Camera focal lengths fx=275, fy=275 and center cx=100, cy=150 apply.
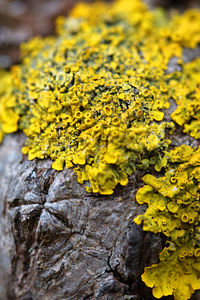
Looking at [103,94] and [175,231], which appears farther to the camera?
[103,94]

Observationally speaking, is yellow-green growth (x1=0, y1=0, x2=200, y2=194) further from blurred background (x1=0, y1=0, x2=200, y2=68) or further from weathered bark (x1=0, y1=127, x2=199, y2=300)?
blurred background (x1=0, y1=0, x2=200, y2=68)

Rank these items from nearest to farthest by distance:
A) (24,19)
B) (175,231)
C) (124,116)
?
1. (175,231)
2. (124,116)
3. (24,19)

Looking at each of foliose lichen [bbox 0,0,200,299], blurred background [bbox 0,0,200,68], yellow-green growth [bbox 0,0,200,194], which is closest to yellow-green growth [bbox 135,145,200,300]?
foliose lichen [bbox 0,0,200,299]

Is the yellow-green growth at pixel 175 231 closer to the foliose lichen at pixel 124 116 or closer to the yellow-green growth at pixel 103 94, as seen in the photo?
the foliose lichen at pixel 124 116

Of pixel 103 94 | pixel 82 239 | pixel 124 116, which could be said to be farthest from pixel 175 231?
pixel 103 94

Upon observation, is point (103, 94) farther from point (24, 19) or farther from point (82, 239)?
point (24, 19)

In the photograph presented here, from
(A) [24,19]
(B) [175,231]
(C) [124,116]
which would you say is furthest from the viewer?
(A) [24,19]

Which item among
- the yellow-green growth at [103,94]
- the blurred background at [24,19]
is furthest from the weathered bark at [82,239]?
the blurred background at [24,19]

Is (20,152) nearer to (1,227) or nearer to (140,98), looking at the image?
(1,227)
